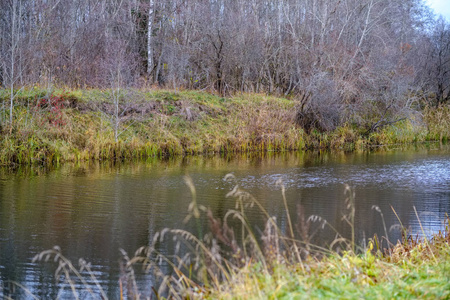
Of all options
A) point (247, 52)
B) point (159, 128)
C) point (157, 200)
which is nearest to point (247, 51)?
point (247, 52)

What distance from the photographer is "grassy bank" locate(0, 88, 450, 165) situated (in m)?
21.8

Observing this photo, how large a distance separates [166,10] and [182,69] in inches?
198

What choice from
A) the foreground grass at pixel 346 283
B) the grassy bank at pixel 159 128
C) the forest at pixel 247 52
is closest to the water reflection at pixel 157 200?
the foreground grass at pixel 346 283

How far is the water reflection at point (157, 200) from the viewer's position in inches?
337

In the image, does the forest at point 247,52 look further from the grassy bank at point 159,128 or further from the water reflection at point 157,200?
the water reflection at point 157,200

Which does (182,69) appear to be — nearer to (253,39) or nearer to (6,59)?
(253,39)

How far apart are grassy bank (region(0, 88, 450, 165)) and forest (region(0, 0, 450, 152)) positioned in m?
1.08

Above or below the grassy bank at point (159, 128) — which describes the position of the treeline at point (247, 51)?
above

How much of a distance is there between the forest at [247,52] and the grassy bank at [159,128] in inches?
42.5

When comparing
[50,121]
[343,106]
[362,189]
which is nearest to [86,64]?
[50,121]

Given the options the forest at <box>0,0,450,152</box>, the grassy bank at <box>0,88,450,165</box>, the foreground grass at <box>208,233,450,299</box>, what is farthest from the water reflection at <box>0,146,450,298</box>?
the forest at <box>0,0,450,152</box>

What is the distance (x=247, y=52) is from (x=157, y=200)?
66.6ft

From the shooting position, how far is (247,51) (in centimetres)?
3219

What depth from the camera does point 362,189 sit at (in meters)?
15.3
